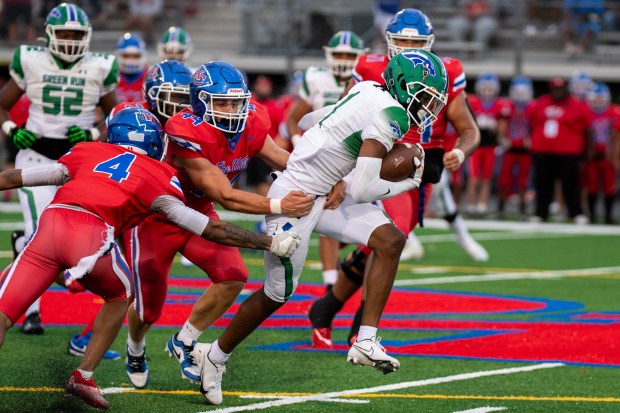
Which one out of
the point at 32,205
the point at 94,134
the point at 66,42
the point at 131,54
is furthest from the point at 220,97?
the point at 131,54

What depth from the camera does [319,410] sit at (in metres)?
5.36

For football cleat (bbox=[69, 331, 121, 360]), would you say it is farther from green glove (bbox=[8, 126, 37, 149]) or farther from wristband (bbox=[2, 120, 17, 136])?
wristband (bbox=[2, 120, 17, 136])

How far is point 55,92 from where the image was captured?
7.54 metres

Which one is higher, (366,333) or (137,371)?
(366,333)

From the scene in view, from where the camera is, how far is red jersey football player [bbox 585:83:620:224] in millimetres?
16078

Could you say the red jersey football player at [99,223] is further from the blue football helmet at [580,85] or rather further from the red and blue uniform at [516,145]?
the blue football helmet at [580,85]

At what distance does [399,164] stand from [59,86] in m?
2.92

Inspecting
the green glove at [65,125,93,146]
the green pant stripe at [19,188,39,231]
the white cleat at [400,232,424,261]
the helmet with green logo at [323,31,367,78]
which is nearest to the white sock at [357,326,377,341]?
the green glove at [65,125,93,146]

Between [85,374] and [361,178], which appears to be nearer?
[85,374]

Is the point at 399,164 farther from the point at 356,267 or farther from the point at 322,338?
the point at 322,338

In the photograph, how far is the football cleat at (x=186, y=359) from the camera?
5.77m

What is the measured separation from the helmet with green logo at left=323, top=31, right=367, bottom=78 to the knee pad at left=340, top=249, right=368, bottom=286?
8.55 feet

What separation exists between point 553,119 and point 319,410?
11.3 m

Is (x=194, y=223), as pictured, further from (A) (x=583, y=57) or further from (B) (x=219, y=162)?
(A) (x=583, y=57)
